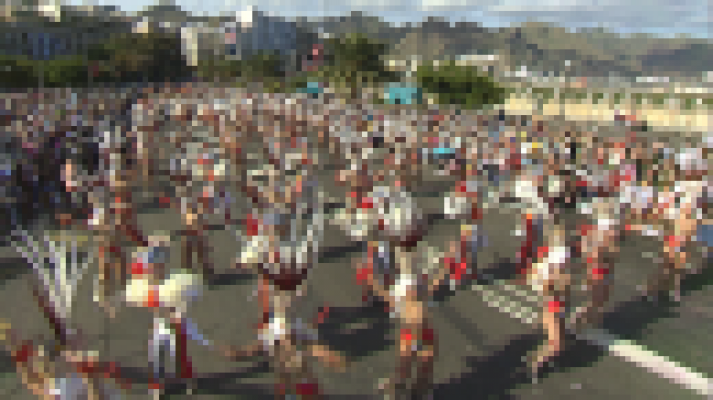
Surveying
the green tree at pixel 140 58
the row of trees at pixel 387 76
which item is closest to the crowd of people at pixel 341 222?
the row of trees at pixel 387 76

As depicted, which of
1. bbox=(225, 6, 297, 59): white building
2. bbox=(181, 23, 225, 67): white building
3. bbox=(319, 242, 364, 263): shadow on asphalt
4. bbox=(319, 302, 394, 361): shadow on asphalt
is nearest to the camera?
bbox=(319, 302, 394, 361): shadow on asphalt

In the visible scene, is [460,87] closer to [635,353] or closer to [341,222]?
[341,222]

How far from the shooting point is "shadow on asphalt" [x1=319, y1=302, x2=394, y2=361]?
6.39m

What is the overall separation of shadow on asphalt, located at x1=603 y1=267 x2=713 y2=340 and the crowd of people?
0.23 m

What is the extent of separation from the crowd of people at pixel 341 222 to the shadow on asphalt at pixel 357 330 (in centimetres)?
23

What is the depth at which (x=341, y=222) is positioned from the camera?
9578mm

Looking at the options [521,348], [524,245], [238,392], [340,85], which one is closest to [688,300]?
[524,245]

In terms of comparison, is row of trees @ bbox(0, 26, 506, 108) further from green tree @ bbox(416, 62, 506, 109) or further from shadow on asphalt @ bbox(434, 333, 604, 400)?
shadow on asphalt @ bbox(434, 333, 604, 400)

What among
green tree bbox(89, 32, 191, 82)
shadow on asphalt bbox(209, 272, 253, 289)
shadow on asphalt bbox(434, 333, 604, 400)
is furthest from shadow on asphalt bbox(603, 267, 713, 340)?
green tree bbox(89, 32, 191, 82)

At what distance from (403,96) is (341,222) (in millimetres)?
27284

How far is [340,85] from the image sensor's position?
153 feet

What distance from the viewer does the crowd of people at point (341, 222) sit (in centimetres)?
477

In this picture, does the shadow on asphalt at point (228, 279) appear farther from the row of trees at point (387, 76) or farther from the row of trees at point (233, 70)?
the row of trees at point (387, 76)

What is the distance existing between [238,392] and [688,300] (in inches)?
269
